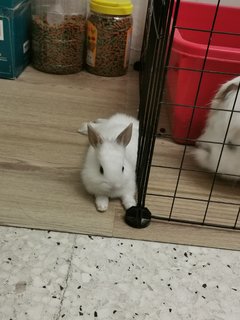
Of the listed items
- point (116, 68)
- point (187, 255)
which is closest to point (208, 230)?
point (187, 255)

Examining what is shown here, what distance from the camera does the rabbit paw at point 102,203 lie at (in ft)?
4.12

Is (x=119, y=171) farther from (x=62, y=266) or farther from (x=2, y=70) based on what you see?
(x=2, y=70)

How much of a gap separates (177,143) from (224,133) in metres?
0.31

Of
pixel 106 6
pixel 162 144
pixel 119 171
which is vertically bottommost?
pixel 162 144

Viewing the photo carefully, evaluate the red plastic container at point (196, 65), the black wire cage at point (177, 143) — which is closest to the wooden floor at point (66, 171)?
the black wire cage at point (177, 143)

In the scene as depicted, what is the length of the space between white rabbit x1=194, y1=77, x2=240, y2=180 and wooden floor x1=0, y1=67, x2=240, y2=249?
0.07 metres

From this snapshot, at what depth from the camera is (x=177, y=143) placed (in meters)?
1.65

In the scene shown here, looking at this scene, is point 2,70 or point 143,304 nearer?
point 143,304

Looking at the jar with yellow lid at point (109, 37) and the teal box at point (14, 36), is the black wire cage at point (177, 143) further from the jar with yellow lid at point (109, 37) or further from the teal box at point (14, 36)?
the teal box at point (14, 36)

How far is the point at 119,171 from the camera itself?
1.21 m

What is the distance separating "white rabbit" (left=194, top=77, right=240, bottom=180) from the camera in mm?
1311

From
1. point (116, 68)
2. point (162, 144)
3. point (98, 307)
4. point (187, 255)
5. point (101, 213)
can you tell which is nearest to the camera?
point (98, 307)

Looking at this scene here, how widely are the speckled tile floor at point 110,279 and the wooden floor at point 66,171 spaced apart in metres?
0.05

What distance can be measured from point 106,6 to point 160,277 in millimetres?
1352
